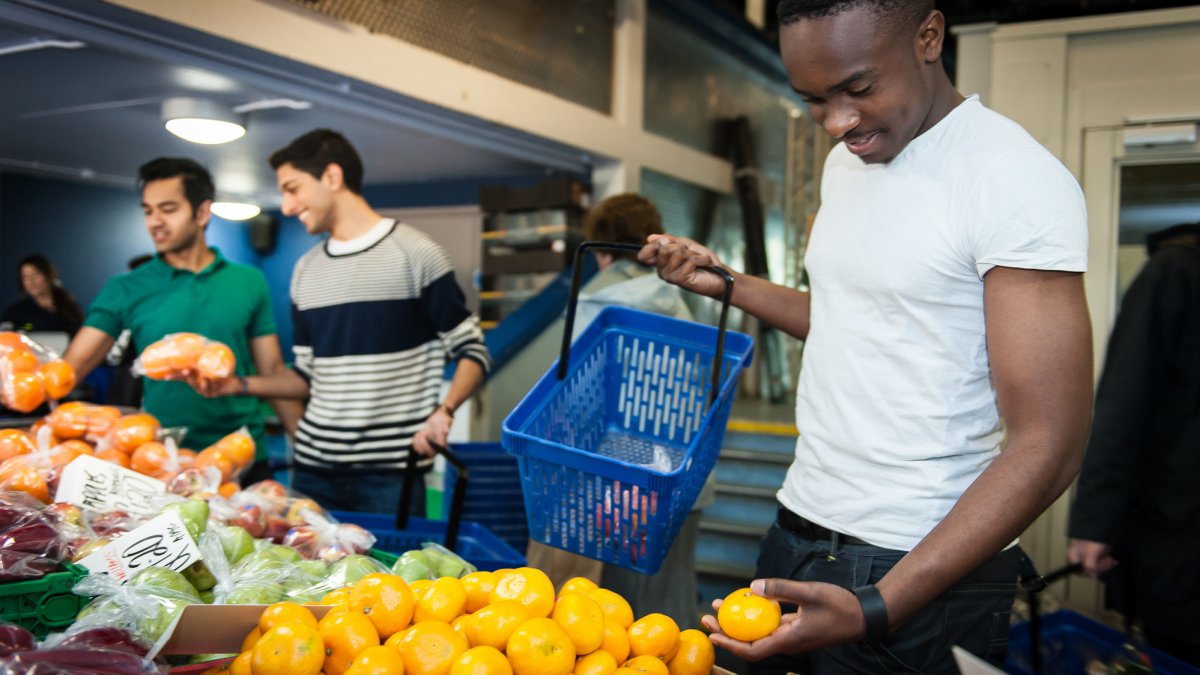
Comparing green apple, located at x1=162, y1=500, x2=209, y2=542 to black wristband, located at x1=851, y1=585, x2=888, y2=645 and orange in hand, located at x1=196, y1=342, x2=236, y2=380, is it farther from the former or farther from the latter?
black wristband, located at x1=851, y1=585, x2=888, y2=645

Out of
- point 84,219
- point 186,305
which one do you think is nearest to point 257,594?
point 186,305

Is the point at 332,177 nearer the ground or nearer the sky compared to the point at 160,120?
nearer the ground

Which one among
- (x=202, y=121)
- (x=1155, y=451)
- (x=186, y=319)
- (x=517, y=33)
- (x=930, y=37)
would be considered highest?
(x=517, y=33)

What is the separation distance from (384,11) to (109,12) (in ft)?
4.17

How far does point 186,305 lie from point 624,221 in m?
1.61

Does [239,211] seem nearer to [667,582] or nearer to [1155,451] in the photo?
[667,582]

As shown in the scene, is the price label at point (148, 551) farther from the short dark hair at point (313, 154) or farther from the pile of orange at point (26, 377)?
the short dark hair at point (313, 154)

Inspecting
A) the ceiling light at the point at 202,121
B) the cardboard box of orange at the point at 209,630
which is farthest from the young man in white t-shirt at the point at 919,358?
the ceiling light at the point at 202,121

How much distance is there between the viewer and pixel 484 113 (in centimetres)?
430

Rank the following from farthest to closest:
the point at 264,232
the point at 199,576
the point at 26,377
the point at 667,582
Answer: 1. the point at 264,232
2. the point at 667,582
3. the point at 26,377
4. the point at 199,576

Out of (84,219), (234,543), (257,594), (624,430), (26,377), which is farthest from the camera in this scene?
(84,219)

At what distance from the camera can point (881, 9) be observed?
1211 mm

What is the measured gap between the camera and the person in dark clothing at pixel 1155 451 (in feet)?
7.14

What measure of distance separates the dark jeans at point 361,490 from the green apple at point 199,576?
126 centimetres
